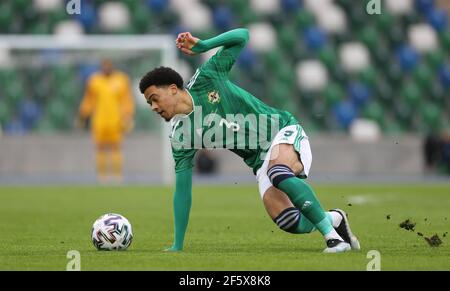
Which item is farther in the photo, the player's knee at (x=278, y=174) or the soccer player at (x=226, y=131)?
the soccer player at (x=226, y=131)

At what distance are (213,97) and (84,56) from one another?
43.0ft

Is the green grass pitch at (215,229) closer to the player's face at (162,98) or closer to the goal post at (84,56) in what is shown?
the player's face at (162,98)

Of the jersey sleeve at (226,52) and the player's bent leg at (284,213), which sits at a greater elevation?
the jersey sleeve at (226,52)

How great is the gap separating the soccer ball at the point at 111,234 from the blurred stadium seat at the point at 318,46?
14.3m

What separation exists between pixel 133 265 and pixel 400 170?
15.2m

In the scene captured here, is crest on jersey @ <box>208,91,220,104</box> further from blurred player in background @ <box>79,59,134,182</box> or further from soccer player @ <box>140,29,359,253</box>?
blurred player in background @ <box>79,59,134,182</box>

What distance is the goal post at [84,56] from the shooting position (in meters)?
20.0

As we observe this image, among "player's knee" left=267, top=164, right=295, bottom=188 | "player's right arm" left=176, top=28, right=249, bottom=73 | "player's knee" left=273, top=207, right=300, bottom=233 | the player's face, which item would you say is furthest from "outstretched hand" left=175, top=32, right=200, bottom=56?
"player's knee" left=273, top=207, right=300, bottom=233

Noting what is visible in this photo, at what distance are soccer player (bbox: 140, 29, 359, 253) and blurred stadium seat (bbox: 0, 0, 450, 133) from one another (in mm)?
14123

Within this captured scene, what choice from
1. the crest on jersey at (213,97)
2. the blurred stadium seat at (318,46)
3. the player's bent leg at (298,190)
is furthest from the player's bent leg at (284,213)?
the blurred stadium seat at (318,46)

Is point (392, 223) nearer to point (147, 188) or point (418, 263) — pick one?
point (418, 263)

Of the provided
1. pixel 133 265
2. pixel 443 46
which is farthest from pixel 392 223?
pixel 443 46

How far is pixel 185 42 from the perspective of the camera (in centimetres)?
767
